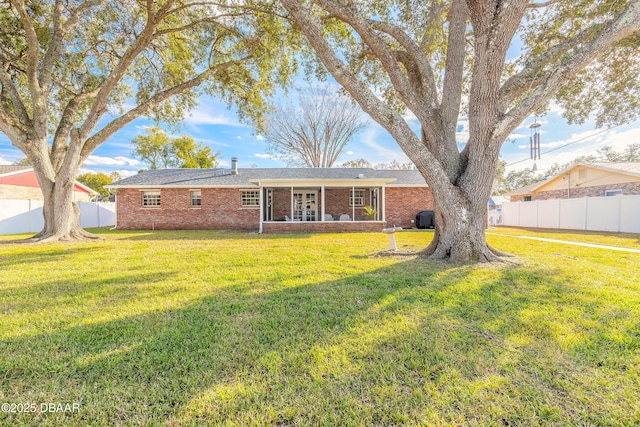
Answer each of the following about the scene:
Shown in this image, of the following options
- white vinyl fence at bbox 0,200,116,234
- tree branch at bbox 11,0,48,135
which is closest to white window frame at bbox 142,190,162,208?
white vinyl fence at bbox 0,200,116,234

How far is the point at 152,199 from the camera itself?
15477 mm

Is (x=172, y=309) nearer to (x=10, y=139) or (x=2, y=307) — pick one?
(x=2, y=307)

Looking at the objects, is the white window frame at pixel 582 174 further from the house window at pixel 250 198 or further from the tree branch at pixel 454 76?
the house window at pixel 250 198

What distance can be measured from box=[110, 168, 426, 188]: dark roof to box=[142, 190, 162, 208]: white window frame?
0.52 metres

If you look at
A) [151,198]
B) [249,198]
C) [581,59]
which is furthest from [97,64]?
[581,59]

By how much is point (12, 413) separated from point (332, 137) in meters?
21.9

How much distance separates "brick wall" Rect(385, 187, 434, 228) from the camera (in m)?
15.4

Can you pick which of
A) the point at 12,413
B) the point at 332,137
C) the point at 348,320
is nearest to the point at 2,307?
the point at 12,413

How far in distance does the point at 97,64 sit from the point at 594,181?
27890mm

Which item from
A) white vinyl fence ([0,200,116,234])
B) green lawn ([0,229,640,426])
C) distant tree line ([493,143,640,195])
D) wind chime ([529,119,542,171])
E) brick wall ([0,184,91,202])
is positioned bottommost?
green lawn ([0,229,640,426])

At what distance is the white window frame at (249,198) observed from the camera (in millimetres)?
15625

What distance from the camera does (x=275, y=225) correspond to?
42.7ft

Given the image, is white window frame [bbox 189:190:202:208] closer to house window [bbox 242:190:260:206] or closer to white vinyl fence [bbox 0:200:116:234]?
house window [bbox 242:190:260:206]

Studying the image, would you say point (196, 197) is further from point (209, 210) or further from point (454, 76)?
point (454, 76)
